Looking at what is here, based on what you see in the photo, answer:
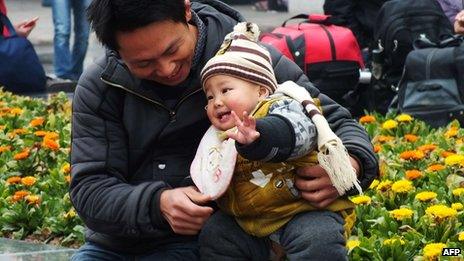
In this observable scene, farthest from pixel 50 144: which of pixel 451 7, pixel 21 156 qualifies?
pixel 451 7

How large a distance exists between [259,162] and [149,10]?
0.53 m

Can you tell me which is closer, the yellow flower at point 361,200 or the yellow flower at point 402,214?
the yellow flower at point 402,214

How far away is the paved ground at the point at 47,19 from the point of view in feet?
52.0

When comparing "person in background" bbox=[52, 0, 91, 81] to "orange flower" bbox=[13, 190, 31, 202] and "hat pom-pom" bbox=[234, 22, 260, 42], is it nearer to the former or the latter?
"orange flower" bbox=[13, 190, 31, 202]

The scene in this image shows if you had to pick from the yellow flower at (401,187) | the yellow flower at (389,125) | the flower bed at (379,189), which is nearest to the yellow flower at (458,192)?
the flower bed at (379,189)

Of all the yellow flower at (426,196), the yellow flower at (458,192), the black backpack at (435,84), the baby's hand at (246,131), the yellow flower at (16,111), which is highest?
the baby's hand at (246,131)

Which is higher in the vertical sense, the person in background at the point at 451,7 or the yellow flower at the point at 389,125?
the yellow flower at the point at 389,125

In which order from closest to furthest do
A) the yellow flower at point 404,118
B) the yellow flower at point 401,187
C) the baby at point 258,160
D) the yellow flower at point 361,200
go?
the baby at point 258,160 → the yellow flower at point 361,200 → the yellow flower at point 401,187 → the yellow flower at point 404,118

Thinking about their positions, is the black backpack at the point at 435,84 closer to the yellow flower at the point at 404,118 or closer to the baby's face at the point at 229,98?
the yellow flower at the point at 404,118

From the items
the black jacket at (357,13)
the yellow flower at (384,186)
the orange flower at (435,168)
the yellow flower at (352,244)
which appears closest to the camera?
the yellow flower at (352,244)

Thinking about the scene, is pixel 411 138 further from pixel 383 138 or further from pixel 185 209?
pixel 185 209

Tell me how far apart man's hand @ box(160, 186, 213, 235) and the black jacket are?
Answer: 5.65 metres

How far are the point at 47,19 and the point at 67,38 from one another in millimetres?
7852

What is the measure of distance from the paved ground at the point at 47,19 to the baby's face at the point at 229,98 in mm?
10348
